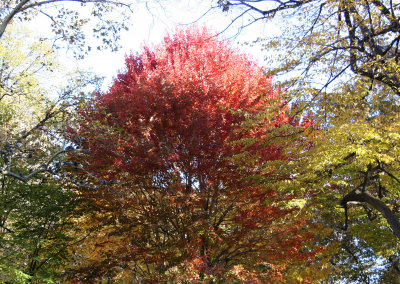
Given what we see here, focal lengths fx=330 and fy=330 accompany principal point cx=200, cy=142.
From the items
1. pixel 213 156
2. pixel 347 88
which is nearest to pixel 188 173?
pixel 213 156

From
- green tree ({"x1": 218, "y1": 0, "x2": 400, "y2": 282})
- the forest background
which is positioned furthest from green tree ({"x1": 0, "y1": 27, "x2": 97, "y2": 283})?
green tree ({"x1": 218, "y1": 0, "x2": 400, "y2": 282})

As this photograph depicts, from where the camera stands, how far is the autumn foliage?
825cm

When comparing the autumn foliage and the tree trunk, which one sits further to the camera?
the autumn foliage

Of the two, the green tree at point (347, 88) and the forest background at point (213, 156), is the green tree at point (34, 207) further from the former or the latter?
the green tree at point (347, 88)

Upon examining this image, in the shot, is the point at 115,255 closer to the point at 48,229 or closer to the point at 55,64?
the point at 48,229

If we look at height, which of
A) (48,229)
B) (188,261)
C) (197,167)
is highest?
(197,167)

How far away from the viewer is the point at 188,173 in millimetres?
8906

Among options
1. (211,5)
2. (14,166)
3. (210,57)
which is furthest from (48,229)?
(211,5)

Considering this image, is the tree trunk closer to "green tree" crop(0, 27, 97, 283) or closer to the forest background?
the forest background

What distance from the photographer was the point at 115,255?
887 cm

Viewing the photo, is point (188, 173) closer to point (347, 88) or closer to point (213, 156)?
point (213, 156)

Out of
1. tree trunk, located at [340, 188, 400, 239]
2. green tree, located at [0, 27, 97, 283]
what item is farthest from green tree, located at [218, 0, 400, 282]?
green tree, located at [0, 27, 97, 283]

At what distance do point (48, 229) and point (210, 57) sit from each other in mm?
7424

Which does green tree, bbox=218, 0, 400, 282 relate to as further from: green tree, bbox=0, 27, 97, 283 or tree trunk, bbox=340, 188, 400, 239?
green tree, bbox=0, 27, 97, 283
